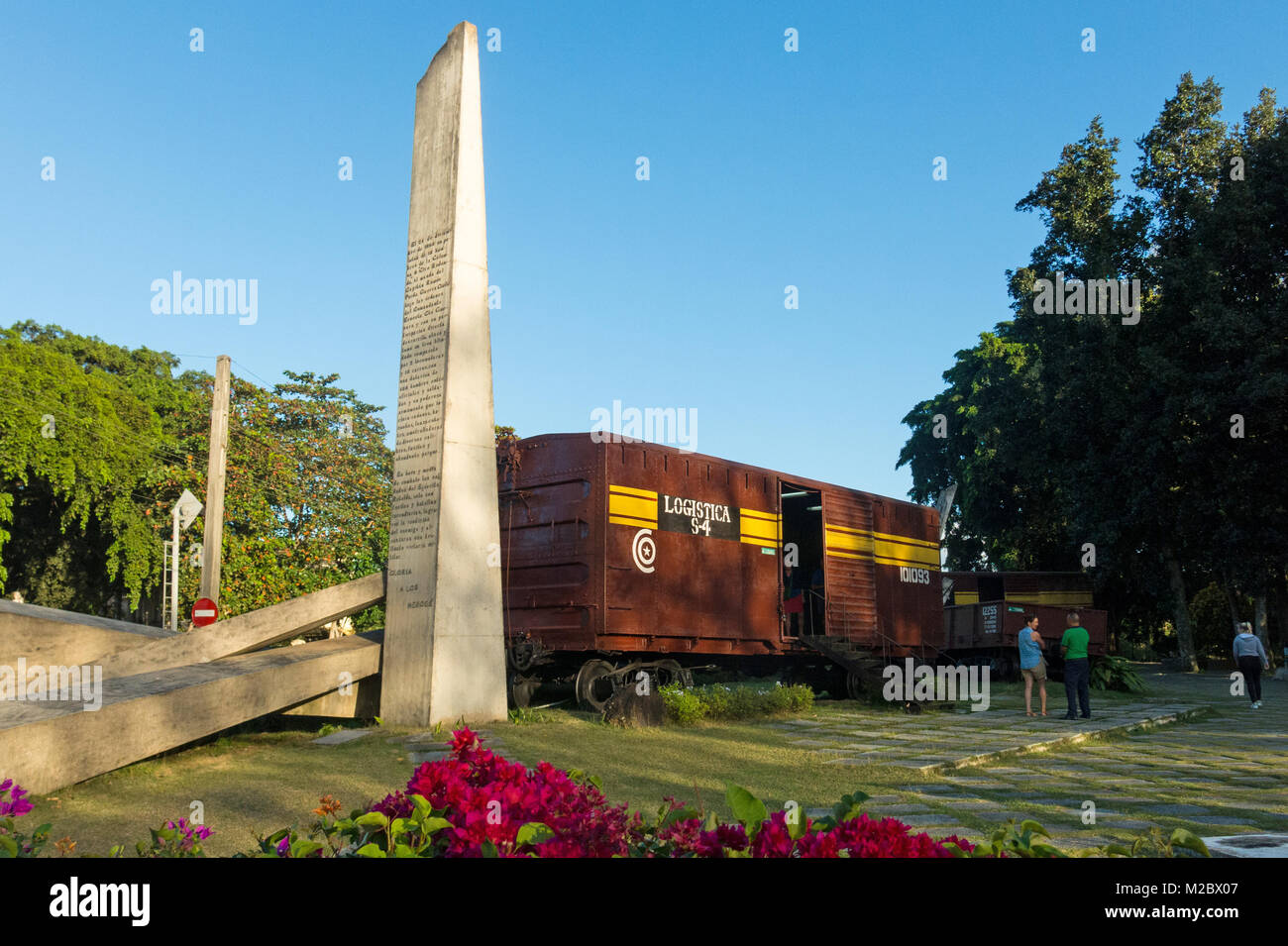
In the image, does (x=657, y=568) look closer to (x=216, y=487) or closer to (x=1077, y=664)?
(x=1077, y=664)

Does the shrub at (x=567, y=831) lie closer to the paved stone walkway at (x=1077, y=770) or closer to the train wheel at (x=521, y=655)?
the paved stone walkway at (x=1077, y=770)

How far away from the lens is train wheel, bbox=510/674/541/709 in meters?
13.1

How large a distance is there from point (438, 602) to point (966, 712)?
881cm

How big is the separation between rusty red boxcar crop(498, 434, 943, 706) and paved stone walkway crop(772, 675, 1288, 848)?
224 centimetres

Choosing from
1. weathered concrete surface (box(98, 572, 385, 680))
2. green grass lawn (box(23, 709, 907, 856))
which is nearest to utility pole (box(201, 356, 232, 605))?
weathered concrete surface (box(98, 572, 385, 680))

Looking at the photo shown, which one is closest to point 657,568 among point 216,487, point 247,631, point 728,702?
point 728,702

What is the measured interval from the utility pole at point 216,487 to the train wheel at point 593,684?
7684mm

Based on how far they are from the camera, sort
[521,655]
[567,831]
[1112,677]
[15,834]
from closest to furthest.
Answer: [567,831] → [15,834] → [521,655] → [1112,677]

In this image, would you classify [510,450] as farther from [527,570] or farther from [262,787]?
[262,787]

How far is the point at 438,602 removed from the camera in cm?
1010

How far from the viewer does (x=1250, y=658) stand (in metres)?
16.7

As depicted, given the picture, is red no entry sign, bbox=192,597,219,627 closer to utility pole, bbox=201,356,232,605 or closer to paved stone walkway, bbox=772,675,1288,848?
utility pole, bbox=201,356,232,605

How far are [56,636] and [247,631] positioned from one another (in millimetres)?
1792

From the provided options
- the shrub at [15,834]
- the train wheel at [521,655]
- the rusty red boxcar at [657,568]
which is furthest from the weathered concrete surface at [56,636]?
the shrub at [15,834]
